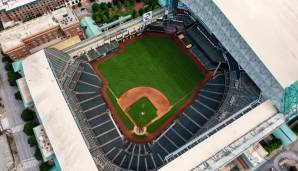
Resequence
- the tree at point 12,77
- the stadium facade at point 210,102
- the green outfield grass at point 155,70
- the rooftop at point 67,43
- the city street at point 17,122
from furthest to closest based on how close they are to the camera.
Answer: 1. the rooftop at point 67,43
2. the tree at point 12,77
3. the green outfield grass at point 155,70
4. the city street at point 17,122
5. the stadium facade at point 210,102

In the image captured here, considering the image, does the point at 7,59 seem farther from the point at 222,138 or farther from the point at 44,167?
the point at 222,138

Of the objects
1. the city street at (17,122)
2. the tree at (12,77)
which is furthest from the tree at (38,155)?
the tree at (12,77)

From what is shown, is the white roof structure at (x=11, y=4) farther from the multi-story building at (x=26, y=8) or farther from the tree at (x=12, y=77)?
the tree at (x=12, y=77)

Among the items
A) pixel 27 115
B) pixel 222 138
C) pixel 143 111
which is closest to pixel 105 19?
pixel 143 111

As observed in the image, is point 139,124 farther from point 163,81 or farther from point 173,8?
point 173,8

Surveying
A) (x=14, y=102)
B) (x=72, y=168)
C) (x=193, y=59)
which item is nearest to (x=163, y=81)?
(x=193, y=59)

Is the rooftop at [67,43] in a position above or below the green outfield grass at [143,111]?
above
